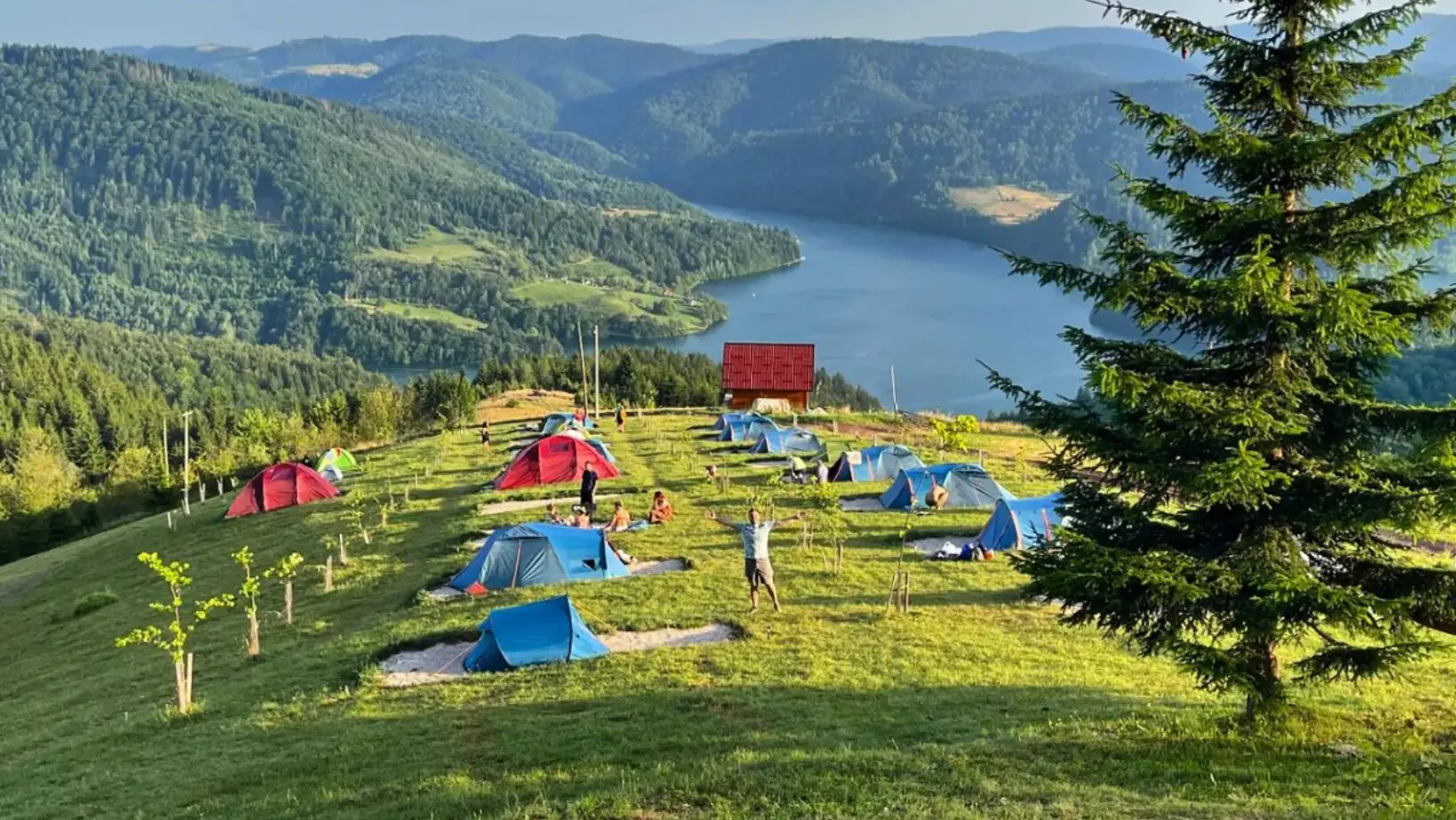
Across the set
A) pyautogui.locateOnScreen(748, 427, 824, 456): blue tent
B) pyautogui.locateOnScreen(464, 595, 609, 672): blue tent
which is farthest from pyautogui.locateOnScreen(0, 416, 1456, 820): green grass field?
pyautogui.locateOnScreen(748, 427, 824, 456): blue tent

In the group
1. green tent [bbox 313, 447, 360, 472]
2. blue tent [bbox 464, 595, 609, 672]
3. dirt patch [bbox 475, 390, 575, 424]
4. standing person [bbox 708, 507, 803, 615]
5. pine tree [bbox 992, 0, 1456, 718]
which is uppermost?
pine tree [bbox 992, 0, 1456, 718]

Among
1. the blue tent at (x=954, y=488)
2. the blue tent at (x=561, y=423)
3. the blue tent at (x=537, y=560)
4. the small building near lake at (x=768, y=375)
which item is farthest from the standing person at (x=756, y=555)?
the small building near lake at (x=768, y=375)

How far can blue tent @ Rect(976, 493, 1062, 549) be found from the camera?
69.5 ft

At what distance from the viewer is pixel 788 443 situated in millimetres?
37562

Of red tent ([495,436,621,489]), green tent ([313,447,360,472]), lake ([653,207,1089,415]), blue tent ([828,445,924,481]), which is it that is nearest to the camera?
blue tent ([828,445,924,481])

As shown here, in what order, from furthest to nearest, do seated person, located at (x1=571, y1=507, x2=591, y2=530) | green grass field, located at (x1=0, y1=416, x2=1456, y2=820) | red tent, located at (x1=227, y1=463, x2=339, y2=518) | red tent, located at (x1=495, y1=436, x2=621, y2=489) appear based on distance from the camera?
red tent, located at (x1=227, y1=463, x2=339, y2=518), red tent, located at (x1=495, y1=436, x2=621, y2=489), seated person, located at (x1=571, y1=507, x2=591, y2=530), green grass field, located at (x1=0, y1=416, x2=1456, y2=820)

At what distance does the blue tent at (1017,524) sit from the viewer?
21198mm

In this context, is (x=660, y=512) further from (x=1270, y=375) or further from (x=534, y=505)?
(x=1270, y=375)

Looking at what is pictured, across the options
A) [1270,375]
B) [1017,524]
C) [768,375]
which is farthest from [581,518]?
[768,375]

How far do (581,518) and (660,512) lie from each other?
2.10m

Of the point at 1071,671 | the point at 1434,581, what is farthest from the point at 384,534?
the point at 1434,581

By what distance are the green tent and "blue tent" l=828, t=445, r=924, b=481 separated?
22.1 m

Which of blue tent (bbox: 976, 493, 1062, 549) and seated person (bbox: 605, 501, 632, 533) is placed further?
seated person (bbox: 605, 501, 632, 533)

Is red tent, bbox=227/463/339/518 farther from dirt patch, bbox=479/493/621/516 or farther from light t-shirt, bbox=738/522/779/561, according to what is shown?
light t-shirt, bbox=738/522/779/561
